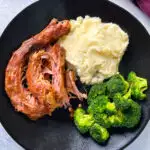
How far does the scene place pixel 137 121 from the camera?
5.75 feet

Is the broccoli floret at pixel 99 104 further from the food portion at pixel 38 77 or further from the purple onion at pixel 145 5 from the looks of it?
the purple onion at pixel 145 5

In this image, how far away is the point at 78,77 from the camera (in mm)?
1836

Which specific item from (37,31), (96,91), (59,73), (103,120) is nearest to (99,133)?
A: (103,120)

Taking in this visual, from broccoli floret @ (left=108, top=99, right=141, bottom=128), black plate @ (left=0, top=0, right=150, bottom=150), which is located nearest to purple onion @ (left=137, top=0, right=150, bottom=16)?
black plate @ (left=0, top=0, right=150, bottom=150)

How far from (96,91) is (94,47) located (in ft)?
0.53

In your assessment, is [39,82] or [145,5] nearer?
[39,82]

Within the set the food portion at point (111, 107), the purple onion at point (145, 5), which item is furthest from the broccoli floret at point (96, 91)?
the purple onion at point (145, 5)

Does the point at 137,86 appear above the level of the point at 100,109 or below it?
above

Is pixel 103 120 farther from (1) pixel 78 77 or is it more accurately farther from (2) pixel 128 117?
(1) pixel 78 77

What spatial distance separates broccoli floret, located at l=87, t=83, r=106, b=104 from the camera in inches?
70.2

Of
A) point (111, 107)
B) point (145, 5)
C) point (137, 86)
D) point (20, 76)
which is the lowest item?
point (20, 76)

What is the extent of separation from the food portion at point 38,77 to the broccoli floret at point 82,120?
0.06m

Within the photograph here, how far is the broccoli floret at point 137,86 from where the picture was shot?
1776mm

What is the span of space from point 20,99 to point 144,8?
23.7 inches
